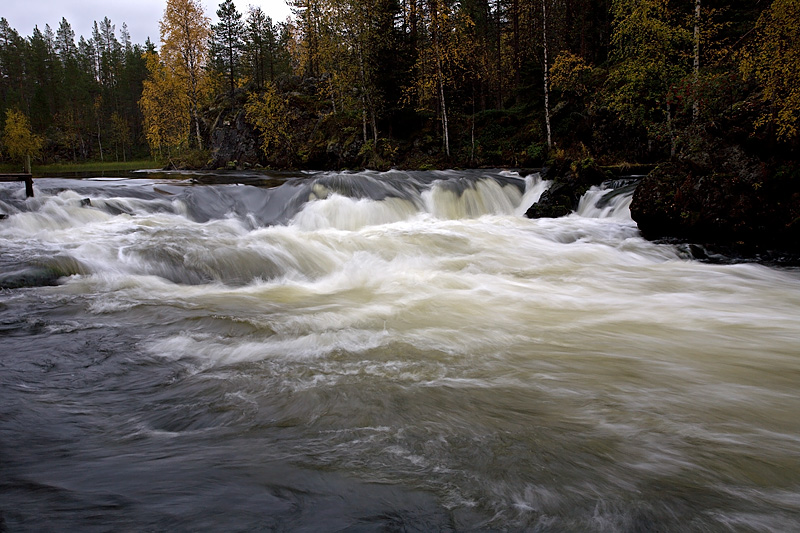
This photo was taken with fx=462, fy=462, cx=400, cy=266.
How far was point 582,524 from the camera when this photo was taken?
211cm

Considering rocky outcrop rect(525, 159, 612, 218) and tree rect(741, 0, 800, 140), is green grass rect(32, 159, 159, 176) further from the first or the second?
tree rect(741, 0, 800, 140)

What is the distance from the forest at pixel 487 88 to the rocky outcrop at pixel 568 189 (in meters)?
2.27

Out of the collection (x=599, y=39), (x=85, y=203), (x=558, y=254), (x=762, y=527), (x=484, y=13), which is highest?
(x=484, y=13)

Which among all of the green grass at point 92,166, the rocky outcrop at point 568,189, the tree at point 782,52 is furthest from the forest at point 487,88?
the green grass at point 92,166

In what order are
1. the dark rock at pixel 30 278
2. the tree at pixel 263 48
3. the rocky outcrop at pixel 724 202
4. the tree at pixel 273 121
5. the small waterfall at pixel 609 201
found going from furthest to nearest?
the tree at pixel 263 48 → the tree at pixel 273 121 → the small waterfall at pixel 609 201 → the rocky outcrop at pixel 724 202 → the dark rock at pixel 30 278

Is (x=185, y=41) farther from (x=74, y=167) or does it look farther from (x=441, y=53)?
(x=74, y=167)

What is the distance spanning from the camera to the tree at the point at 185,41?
29.5m

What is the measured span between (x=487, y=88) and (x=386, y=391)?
28.7 m

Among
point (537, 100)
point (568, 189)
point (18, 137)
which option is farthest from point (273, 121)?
point (18, 137)

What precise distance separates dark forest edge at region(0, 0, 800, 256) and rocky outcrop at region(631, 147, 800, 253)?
23 mm

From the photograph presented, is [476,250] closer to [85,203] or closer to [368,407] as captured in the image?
[368,407]

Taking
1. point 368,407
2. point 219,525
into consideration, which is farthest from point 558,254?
point 219,525

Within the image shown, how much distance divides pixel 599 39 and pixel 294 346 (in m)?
25.6

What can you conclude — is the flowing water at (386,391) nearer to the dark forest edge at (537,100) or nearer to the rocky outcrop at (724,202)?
the rocky outcrop at (724,202)
